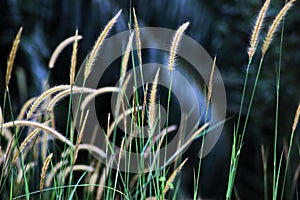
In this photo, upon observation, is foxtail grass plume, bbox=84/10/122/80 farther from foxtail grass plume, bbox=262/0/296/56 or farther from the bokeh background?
the bokeh background

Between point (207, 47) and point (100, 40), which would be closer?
point (100, 40)

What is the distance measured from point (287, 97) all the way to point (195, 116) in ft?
2.01

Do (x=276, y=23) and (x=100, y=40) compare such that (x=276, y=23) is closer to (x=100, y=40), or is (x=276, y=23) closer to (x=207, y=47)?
(x=100, y=40)

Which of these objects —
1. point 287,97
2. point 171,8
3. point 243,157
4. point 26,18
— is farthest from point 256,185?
point 26,18

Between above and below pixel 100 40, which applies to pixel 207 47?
above

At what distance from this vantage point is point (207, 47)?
279cm

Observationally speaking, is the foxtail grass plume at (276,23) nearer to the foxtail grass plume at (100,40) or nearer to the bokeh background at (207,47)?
the foxtail grass plume at (100,40)

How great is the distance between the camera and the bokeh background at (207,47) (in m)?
2.53

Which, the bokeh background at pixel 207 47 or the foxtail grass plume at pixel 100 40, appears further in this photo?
the bokeh background at pixel 207 47

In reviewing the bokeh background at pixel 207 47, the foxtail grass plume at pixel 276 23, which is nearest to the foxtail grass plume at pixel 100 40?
the foxtail grass plume at pixel 276 23

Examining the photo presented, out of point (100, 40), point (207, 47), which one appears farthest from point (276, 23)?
point (207, 47)

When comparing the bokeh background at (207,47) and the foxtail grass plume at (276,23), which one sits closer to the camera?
the foxtail grass plume at (276,23)

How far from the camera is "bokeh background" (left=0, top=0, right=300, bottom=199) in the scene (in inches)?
99.4

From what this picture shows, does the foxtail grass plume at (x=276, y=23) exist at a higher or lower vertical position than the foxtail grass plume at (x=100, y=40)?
higher
